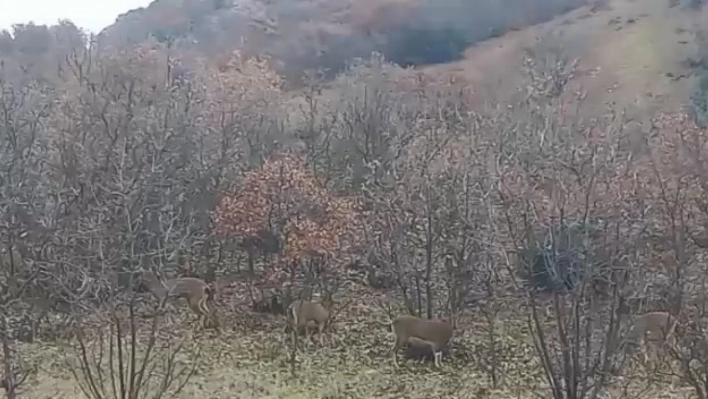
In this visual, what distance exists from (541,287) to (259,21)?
34.0 metres

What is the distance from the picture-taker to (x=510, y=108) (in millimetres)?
23969

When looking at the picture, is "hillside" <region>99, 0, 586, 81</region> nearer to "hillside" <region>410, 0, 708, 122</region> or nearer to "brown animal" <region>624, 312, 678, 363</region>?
"hillside" <region>410, 0, 708, 122</region>

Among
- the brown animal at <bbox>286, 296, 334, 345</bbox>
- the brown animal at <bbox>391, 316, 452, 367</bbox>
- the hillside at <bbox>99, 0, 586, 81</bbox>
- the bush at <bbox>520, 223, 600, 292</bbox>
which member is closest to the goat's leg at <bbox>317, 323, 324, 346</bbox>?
the brown animal at <bbox>286, 296, 334, 345</bbox>

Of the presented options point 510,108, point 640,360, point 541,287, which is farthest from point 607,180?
point 510,108

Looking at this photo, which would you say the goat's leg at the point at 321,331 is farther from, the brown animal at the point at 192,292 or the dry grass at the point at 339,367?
the brown animal at the point at 192,292

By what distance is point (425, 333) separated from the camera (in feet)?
46.8

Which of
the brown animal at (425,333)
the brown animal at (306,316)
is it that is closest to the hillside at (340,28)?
the brown animal at (306,316)

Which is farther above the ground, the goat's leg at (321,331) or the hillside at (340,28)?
the hillside at (340,28)

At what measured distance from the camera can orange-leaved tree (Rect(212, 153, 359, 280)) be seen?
16250 mm

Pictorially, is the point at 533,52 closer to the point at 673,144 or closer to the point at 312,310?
the point at 673,144

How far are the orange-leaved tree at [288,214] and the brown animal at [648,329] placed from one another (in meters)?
5.74

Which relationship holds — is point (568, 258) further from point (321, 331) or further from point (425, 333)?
point (321, 331)

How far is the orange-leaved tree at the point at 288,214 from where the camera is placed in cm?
1625

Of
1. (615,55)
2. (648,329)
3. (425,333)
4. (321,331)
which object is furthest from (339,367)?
(615,55)
